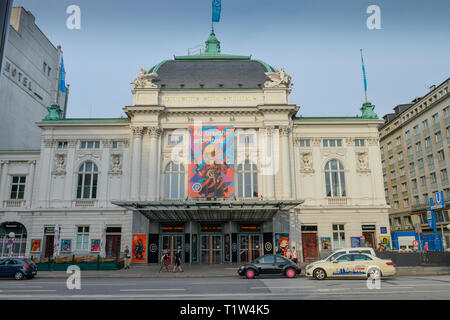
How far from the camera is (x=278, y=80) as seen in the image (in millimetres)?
36281

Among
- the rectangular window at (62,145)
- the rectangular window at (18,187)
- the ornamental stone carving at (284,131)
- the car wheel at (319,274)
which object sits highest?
the ornamental stone carving at (284,131)

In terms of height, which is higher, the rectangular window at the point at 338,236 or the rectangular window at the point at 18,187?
the rectangular window at the point at 18,187

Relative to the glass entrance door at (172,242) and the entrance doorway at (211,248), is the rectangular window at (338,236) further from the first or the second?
the glass entrance door at (172,242)

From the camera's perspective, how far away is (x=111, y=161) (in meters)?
35.1

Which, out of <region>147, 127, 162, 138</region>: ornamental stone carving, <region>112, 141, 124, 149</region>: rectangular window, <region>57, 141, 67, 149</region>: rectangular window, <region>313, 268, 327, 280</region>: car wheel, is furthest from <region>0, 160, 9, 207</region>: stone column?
<region>313, 268, 327, 280</region>: car wheel

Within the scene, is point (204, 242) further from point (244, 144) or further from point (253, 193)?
point (244, 144)

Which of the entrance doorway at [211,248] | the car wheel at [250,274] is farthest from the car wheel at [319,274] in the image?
the entrance doorway at [211,248]

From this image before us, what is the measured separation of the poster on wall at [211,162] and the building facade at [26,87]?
56.1 feet

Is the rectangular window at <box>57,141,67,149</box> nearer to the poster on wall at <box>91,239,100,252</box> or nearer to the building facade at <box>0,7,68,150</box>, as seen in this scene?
the building facade at <box>0,7,68,150</box>

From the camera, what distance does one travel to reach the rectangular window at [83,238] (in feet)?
108

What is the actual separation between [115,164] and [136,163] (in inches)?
110

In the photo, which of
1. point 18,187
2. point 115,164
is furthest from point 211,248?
point 18,187
